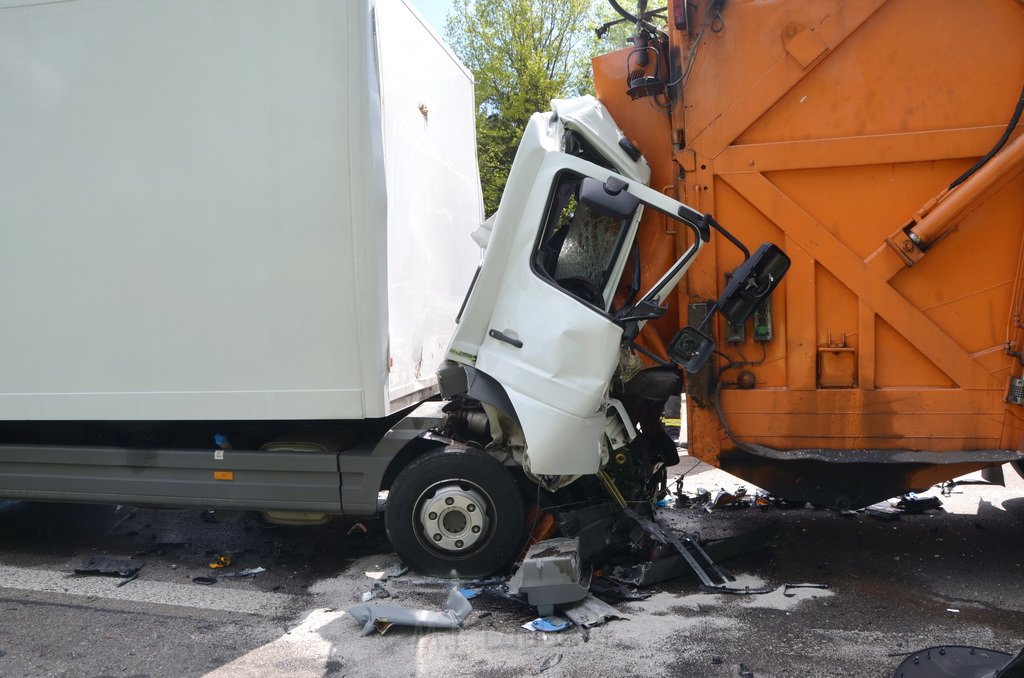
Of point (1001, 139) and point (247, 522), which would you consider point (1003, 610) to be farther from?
point (247, 522)

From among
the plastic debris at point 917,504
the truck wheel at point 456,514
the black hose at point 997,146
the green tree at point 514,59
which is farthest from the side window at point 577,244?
the green tree at point 514,59

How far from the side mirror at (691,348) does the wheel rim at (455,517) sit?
1318 millimetres

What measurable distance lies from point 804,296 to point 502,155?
13.5 m

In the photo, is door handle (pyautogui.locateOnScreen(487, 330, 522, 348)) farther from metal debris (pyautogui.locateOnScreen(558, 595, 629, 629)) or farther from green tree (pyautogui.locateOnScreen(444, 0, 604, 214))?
green tree (pyautogui.locateOnScreen(444, 0, 604, 214))

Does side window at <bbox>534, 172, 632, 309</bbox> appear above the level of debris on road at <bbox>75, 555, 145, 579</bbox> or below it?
above

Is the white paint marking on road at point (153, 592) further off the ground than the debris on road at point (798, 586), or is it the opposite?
the debris on road at point (798, 586)

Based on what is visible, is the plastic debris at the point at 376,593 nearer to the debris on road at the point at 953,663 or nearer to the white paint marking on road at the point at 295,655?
the white paint marking on road at the point at 295,655

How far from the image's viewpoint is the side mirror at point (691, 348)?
4.34 meters

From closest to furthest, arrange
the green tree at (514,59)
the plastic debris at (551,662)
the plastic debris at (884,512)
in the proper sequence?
the plastic debris at (551,662) < the plastic debris at (884,512) < the green tree at (514,59)

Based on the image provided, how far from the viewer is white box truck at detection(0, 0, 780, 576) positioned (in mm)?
4438

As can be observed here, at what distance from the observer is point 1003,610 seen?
13.4 ft

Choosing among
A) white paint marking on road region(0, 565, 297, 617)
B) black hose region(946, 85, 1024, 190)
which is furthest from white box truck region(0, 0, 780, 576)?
black hose region(946, 85, 1024, 190)

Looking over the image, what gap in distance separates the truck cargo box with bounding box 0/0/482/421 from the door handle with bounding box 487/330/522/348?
2.02 feet

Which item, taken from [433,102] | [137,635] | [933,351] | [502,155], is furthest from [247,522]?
[502,155]
